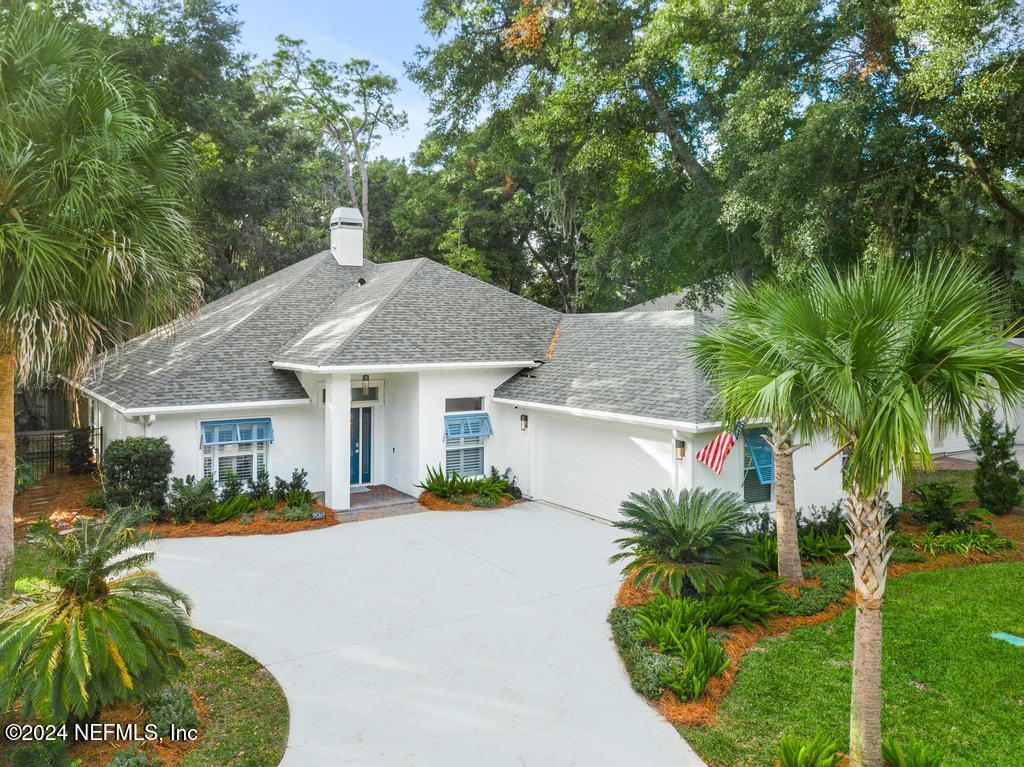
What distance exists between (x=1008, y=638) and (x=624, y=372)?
25.9 feet

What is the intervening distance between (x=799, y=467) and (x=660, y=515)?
4.96m

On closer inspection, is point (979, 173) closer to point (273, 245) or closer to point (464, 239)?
point (464, 239)

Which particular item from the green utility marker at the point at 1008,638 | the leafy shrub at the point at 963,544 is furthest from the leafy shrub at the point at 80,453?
the green utility marker at the point at 1008,638

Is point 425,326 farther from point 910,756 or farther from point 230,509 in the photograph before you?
point 910,756

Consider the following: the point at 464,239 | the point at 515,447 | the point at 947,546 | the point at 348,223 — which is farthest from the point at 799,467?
the point at 464,239

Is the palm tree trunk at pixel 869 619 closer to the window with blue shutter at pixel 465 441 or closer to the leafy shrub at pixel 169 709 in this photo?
the leafy shrub at pixel 169 709

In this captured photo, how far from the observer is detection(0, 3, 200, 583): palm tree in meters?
7.33

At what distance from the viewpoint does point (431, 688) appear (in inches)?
271

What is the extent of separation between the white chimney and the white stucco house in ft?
8.47

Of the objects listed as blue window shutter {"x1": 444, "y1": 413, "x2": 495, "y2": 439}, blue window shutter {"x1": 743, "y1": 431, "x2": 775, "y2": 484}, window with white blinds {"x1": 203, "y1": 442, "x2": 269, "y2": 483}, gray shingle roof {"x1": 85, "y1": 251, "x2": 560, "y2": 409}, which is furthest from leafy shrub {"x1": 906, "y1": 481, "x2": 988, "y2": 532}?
window with white blinds {"x1": 203, "y1": 442, "x2": 269, "y2": 483}

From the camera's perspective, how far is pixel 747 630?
8.32 metres

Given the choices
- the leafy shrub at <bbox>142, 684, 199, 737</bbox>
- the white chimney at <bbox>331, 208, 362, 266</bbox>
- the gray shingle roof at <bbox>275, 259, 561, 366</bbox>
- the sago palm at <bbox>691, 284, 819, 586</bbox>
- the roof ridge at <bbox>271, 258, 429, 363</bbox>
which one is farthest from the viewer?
the white chimney at <bbox>331, 208, 362, 266</bbox>

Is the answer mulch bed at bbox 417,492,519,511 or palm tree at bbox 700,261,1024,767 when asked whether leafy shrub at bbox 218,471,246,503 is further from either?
palm tree at bbox 700,261,1024,767

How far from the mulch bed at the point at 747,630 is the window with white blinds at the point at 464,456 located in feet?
21.2
